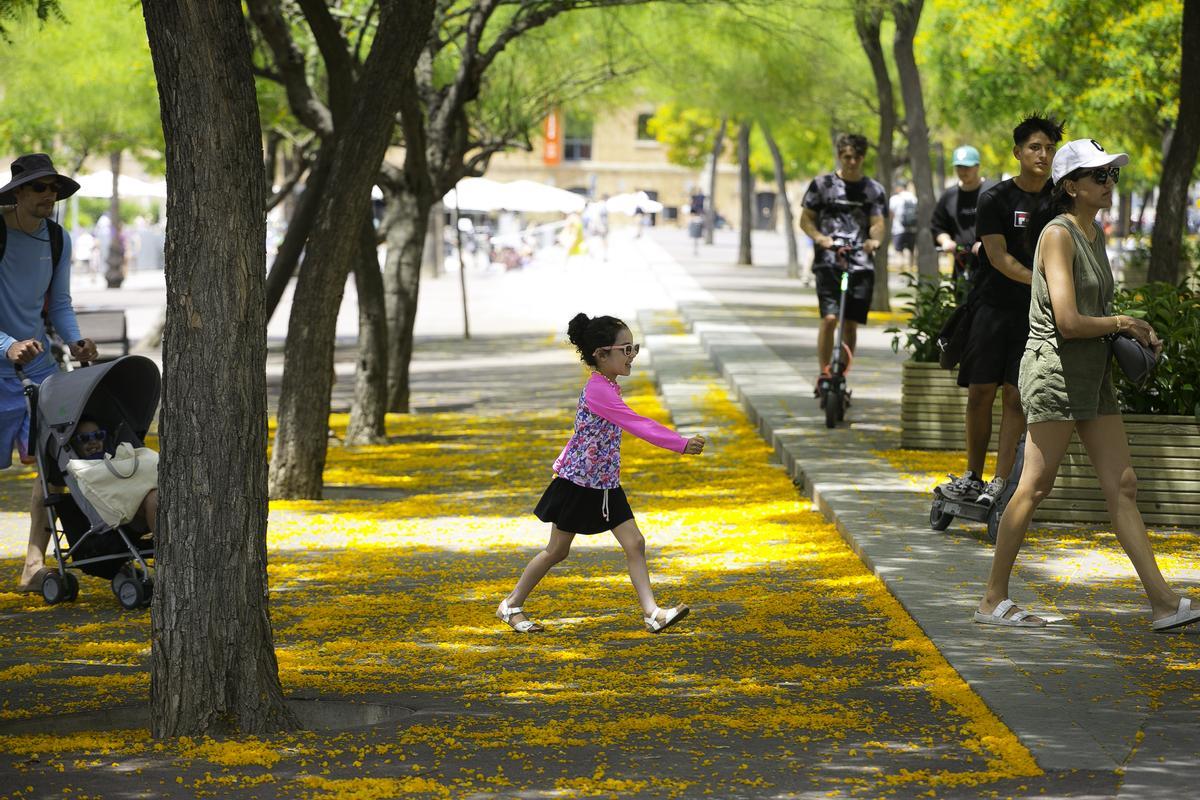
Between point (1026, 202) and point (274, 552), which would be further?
point (274, 552)

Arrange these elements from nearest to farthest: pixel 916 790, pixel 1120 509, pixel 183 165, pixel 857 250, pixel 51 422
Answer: pixel 916 790 → pixel 183 165 → pixel 1120 509 → pixel 51 422 → pixel 857 250

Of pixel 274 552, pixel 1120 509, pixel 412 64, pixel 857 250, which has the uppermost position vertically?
pixel 412 64

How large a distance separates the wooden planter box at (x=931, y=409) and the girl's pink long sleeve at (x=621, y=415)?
17.7ft

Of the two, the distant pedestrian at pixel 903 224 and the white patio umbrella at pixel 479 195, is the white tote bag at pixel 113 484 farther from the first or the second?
the distant pedestrian at pixel 903 224

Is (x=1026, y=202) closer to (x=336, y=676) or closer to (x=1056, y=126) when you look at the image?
(x=1056, y=126)

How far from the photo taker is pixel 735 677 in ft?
21.7

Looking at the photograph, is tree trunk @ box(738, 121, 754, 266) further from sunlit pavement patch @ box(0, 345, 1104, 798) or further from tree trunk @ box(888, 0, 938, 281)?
sunlit pavement patch @ box(0, 345, 1104, 798)

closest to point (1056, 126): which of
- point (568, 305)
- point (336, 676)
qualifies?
point (336, 676)

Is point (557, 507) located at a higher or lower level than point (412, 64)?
lower

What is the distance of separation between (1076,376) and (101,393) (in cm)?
435

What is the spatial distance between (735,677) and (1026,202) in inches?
137

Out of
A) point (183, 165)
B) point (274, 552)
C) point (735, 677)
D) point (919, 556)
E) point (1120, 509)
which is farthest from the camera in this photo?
point (274, 552)

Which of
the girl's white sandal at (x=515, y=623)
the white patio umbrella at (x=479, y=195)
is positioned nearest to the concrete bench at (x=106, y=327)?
the girl's white sandal at (x=515, y=623)

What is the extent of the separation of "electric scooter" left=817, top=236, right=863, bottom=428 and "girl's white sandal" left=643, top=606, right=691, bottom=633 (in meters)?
6.34
